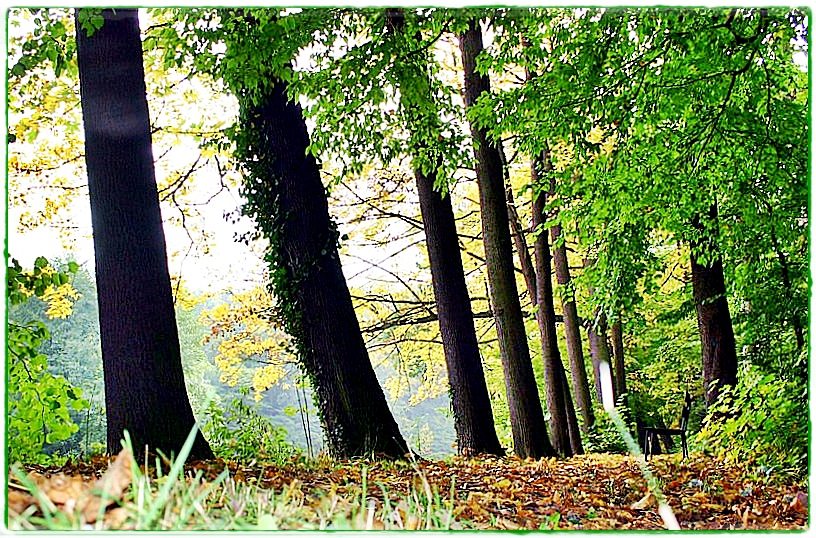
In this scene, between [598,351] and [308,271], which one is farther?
[598,351]

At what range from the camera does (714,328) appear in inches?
209

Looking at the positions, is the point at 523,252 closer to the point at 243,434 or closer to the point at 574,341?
the point at 574,341

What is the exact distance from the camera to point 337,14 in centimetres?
286

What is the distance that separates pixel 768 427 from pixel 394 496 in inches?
67.5

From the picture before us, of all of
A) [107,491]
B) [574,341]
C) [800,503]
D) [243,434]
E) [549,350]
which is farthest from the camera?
[574,341]

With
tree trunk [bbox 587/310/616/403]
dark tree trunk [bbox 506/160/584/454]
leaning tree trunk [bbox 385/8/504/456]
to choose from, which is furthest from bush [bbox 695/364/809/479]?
dark tree trunk [bbox 506/160/584/454]

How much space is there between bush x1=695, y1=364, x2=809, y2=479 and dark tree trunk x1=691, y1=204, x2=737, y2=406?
1.52m

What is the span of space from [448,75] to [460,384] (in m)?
2.30

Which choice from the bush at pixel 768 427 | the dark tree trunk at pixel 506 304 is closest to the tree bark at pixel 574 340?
the dark tree trunk at pixel 506 304

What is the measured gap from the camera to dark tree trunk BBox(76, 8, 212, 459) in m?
2.73

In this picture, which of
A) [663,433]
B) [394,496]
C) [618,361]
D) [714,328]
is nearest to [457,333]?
[663,433]

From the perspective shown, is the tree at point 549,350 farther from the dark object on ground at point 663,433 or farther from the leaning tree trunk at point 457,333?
the dark object on ground at point 663,433

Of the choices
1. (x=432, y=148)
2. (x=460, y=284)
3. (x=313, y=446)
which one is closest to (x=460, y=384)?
(x=460, y=284)

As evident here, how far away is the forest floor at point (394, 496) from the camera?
129 centimetres
